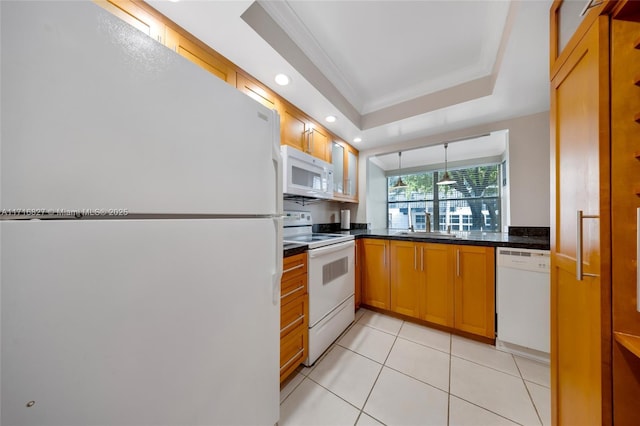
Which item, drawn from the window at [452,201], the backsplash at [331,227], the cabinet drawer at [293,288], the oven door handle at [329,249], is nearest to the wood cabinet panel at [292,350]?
the cabinet drawer at [293,288]

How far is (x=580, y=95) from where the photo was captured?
0.81m

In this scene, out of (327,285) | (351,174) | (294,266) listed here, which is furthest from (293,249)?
(351,174)

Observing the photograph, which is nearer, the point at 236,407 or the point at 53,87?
the point at 53,87

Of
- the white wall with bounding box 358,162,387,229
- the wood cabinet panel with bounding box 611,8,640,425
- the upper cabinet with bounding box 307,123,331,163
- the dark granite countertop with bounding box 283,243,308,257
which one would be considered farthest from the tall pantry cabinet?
the white wall with bounding box 358,162,387,229

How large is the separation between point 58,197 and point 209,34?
53.3 inches

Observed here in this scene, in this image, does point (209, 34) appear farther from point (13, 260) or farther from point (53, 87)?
point (13, 260)

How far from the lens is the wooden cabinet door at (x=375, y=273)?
239 centimetres

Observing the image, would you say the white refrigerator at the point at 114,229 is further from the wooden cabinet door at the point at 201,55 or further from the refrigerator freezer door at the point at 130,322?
the wooden cabinet door at the point at 201,55

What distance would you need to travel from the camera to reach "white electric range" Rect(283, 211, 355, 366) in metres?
1.63

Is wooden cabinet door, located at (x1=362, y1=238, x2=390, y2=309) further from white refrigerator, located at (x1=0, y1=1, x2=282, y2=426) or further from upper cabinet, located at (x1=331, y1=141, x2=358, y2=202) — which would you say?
white refrigerator, located at (x1=0, y1=1, x2=282, y2=426)

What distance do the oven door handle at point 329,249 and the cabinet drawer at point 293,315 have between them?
1.05ft

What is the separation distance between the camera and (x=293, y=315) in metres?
1.46

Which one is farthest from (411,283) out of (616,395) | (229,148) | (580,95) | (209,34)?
(209,34)

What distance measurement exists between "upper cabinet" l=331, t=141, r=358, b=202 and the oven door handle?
76cm
